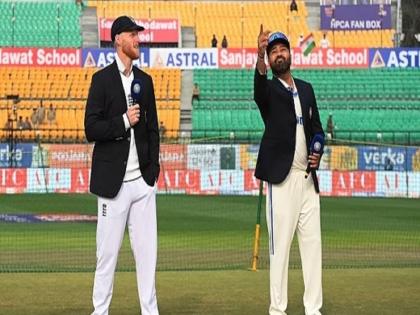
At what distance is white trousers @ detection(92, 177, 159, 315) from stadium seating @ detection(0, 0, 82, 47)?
40732 mm

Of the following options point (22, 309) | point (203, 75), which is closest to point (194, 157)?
point (203, 75)

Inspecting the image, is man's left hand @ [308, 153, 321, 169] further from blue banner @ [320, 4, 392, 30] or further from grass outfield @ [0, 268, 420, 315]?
blue banner @ [320, 4, 392, 30]

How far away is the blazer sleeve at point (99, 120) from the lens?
7035 mm

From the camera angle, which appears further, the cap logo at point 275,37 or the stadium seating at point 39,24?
the stadium seating at point 39,24

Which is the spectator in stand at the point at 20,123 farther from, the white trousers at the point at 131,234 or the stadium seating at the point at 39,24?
the white trousers at the point at 131,234

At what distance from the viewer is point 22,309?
8602 millimetres

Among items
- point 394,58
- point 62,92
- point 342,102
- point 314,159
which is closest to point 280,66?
point 314,159

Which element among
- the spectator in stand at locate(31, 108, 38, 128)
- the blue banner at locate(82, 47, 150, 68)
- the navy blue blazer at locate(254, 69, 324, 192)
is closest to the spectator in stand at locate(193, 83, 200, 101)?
the blue banner at locate(82, 47, 150, 68)

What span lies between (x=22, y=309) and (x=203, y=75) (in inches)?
1447

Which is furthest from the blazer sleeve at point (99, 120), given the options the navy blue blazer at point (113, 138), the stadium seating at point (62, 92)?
the stadium seating at point (62, 92)

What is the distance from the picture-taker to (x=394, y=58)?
4453 centimetres

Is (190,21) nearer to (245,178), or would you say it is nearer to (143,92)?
(245,178)

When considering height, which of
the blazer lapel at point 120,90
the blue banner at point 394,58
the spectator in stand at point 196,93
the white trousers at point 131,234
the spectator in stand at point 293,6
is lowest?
the white trousers at point 131,234

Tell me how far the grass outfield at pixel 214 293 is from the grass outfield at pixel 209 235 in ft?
5.06
